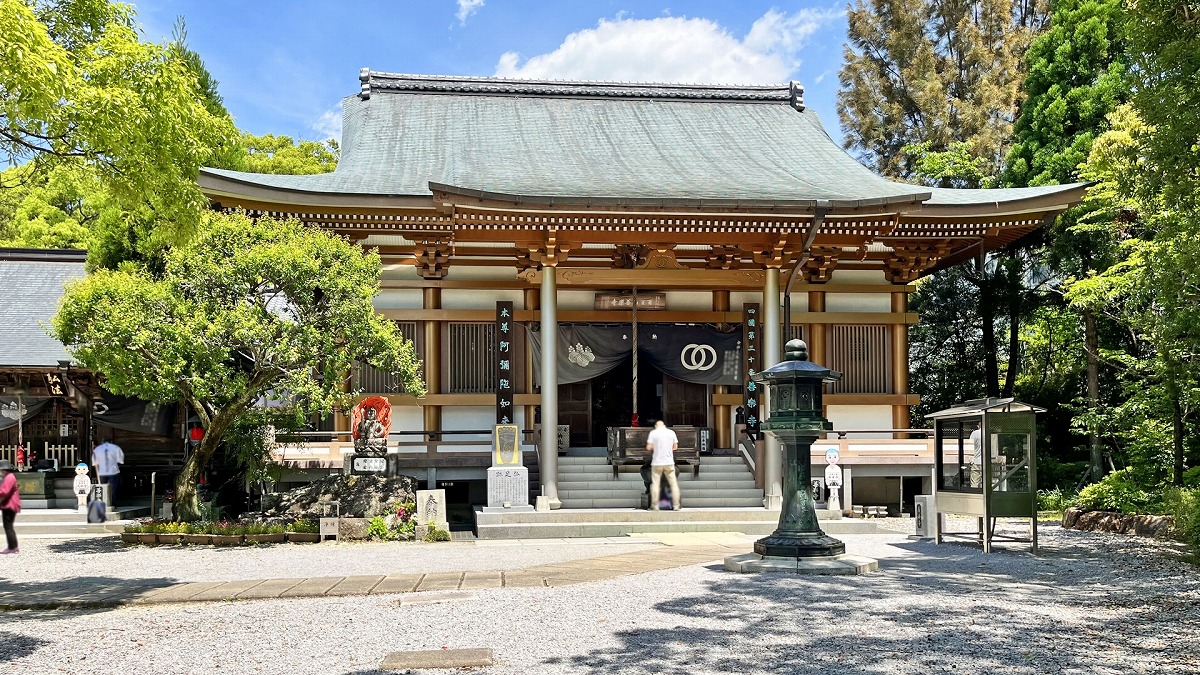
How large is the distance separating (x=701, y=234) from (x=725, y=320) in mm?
2857

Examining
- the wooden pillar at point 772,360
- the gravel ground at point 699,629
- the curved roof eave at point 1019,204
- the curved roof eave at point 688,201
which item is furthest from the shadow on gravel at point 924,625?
the curved roof eave at point 1019,204

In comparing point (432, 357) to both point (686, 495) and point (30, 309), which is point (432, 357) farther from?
point (30, 309)

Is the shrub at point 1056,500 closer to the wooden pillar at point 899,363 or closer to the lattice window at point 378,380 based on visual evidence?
the wooden pillar at point 899,363

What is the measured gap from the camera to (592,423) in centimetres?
1889

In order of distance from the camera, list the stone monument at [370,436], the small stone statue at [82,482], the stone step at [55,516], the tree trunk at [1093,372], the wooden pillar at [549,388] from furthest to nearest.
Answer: the tree trunk at [1093,372] < the small stone statue at [82,482] < the stone step at [55,516] < the wooden pillar at [549,388] < the stone monument at [370,436]

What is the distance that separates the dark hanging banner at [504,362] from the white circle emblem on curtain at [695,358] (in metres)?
3.01

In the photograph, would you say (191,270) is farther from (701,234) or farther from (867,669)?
(867,669)

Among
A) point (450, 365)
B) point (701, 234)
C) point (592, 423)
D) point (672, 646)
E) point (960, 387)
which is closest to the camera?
point (672, 646)

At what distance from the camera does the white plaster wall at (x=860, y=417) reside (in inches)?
711

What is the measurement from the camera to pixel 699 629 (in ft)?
23.1

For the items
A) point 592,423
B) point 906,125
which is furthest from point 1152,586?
point 906,125

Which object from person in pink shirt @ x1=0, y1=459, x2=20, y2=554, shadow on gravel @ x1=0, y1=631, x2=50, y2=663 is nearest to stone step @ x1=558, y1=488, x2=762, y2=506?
person in pink shirt @ x1=0, y1=459, x2=20, y2=554

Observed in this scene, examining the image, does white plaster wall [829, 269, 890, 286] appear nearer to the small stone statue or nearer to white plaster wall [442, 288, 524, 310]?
white plaster wall [442, 288, 524, 310]

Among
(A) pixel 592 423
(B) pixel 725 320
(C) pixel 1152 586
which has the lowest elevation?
(C) pixel 1152 586
